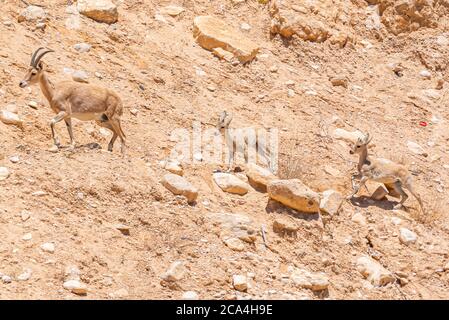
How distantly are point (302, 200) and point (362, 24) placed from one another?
692 cm

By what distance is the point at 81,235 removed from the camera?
8.12m

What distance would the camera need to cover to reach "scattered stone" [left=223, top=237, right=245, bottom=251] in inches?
346

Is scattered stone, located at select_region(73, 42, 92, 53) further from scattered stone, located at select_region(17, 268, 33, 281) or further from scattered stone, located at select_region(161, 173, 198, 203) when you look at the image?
scattered stone, located at select_region(17, 268, 33, 281)

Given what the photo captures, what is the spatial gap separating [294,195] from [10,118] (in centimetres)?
389

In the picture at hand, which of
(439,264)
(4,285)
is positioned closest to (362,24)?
(439,264)

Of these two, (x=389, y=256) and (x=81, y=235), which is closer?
(x=81, y=235)

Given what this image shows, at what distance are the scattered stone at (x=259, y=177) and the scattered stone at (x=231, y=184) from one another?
160 mm

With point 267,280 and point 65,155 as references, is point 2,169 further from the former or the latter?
point 267,280

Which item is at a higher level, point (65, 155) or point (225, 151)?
point (65, 155)

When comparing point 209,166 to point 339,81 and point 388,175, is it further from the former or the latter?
point 339,81

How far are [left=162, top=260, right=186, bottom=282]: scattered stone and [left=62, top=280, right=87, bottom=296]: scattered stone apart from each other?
91 cm

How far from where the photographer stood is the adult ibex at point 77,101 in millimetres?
10016

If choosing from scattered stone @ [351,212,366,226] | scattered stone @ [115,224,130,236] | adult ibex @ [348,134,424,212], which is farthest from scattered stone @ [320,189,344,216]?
scattered stone @ [115,224,130,236]

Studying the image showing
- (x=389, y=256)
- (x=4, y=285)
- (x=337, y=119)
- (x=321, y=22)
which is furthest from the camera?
(x=321, y=22)
